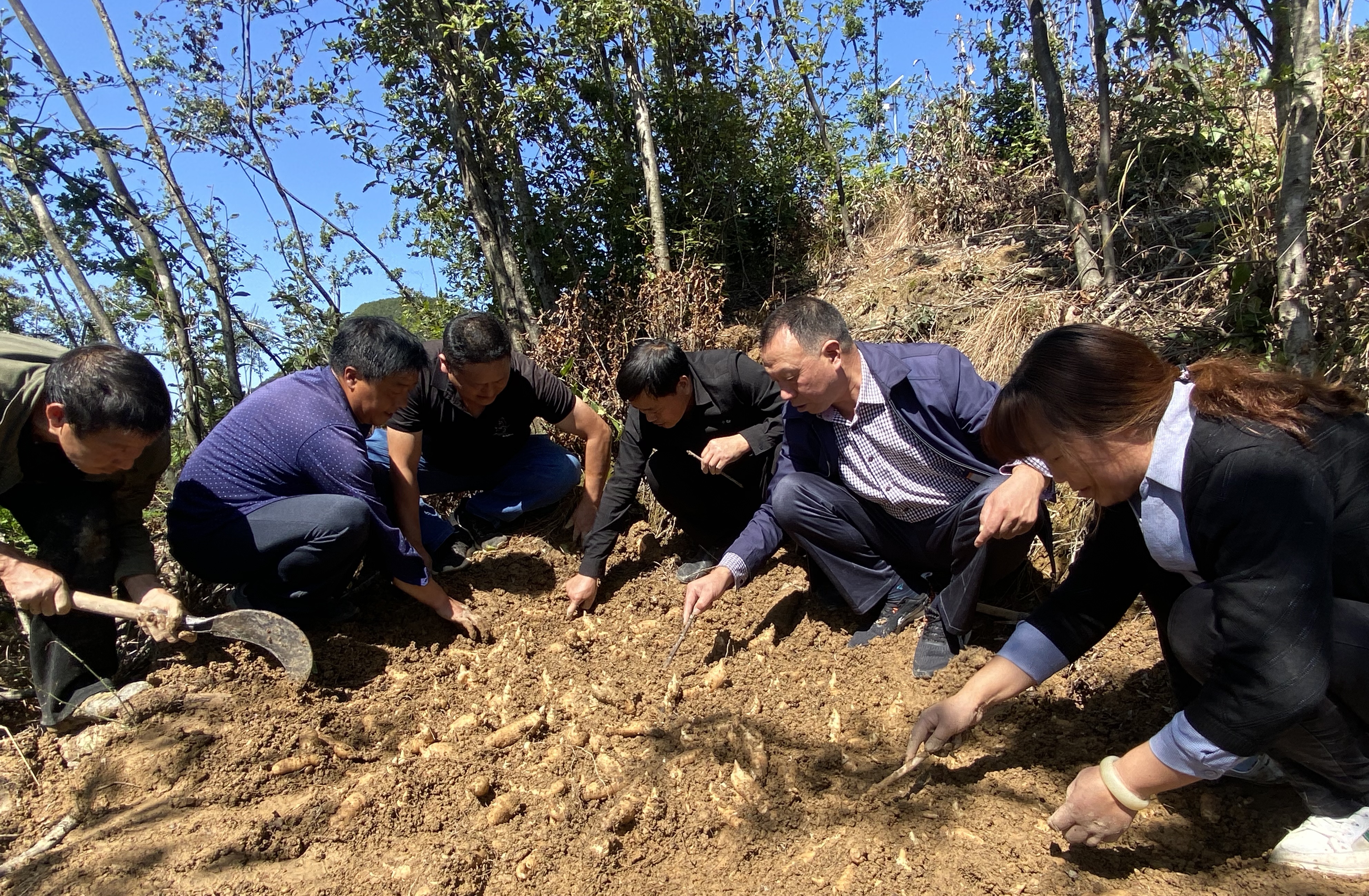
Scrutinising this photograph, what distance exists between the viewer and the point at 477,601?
3.50 metres

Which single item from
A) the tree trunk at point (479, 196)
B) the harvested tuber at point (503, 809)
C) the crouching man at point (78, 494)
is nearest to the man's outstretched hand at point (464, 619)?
the crouching man at point (78, 494)

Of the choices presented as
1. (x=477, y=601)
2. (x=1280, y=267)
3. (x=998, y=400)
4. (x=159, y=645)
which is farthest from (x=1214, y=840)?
(x=159, y=645)

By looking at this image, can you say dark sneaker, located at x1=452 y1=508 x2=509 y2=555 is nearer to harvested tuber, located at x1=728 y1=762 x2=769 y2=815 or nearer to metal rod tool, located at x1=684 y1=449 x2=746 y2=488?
metal rod tool, located at x1=684 y1=449 x2=746 y2=488

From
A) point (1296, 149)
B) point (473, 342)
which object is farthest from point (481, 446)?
point (1296, 149)

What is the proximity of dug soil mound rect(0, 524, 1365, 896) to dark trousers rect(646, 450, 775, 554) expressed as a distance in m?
0.56

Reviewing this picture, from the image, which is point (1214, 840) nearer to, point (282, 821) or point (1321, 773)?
point (1321, 773)

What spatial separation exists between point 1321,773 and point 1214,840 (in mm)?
312

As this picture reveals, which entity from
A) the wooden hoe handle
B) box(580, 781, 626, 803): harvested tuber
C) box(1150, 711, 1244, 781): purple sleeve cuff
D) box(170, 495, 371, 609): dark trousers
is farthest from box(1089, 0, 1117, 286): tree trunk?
the wooden hoe handle

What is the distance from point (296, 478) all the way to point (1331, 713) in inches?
120

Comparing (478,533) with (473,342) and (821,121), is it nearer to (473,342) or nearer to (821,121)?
(473,342)

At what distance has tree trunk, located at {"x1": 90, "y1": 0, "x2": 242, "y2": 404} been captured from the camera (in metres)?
5.12

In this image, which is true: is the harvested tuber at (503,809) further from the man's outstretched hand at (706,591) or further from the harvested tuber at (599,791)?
the man's outstretched hand at (706,591)

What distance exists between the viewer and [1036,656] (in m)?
1.79

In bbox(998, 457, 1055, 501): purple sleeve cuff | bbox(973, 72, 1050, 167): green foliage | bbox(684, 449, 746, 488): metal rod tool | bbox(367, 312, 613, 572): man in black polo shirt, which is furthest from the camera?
bbox(973, 72, 1050, 167): green foliage
